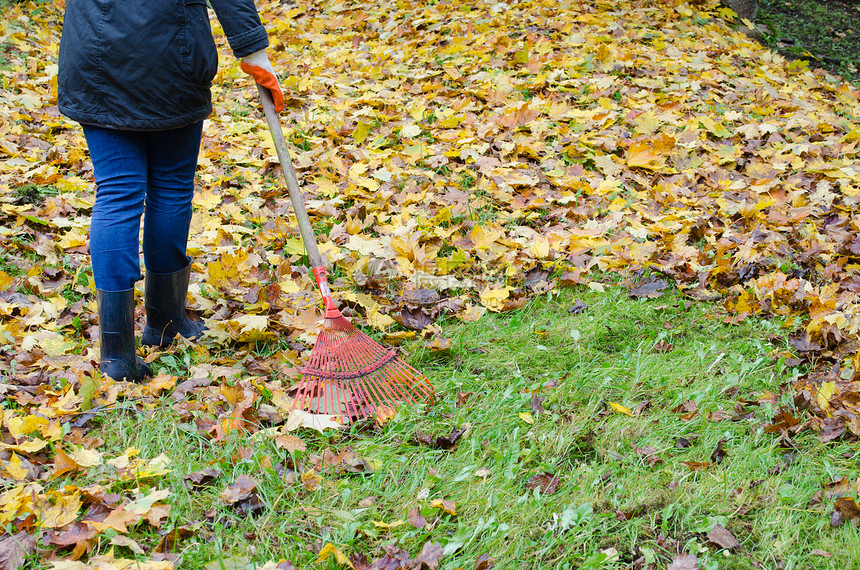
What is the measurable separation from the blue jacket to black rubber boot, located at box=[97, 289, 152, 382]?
58 cm

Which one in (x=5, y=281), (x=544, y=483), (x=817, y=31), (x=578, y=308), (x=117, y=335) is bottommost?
(x=817, y=31)

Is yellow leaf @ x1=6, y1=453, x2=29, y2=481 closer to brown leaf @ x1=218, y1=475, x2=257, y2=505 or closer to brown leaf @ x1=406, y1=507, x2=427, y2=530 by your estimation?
brown leaf @ x1=218, y1=475, x2=257, y2=505

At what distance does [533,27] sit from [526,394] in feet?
16.0

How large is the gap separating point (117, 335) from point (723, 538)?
198 cm

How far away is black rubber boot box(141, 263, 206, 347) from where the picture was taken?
251 cm

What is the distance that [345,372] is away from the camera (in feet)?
7.68

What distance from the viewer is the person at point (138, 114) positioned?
1983mm

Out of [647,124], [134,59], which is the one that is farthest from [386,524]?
[647,124]

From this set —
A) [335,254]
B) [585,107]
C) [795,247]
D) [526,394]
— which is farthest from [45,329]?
[585,107]

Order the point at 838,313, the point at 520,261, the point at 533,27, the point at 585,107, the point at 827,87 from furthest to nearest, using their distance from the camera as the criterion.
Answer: the point at 533,27 → the point at 827,87 → the point at 585,107 → the point at 520,261 → the point at 838,313

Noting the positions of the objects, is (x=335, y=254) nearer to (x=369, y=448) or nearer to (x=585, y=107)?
(x=369, y=448)

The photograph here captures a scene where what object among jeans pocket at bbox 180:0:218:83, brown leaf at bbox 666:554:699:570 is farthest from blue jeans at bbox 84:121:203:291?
brown leaf at bbox 666:554:699:570

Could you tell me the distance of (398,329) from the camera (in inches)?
109

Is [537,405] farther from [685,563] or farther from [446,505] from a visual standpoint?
[685,563]
